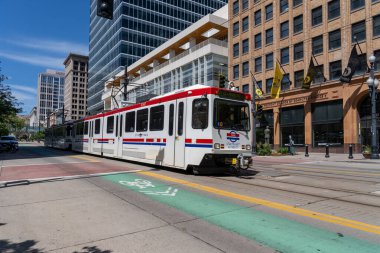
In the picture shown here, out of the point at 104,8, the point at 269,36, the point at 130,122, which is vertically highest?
the point at 269,36

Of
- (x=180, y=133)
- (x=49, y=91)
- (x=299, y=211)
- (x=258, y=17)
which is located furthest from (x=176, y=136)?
(x=49, y=91)

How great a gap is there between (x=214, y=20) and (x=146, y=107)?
3505 cm

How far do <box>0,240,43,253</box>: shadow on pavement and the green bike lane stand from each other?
2.73 meters

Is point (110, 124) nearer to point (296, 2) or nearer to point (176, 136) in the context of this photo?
A: point (176, 136)

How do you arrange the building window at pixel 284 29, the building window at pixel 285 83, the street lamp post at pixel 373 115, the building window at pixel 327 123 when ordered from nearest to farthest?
the street lamp post at pixel 373 115 < the building window at pixel 327 123 < the building window at pixel 285 83 < the building window at pixel 284 29

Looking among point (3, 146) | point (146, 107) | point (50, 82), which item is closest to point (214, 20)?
point (3, 146)

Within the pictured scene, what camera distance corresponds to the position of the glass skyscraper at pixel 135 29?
244 feet

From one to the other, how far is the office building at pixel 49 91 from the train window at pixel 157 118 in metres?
156

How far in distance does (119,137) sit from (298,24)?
26928 millimetres

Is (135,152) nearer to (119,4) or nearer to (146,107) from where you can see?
(146,107)

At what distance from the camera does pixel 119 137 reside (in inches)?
705

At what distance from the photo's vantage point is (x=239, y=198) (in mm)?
7414

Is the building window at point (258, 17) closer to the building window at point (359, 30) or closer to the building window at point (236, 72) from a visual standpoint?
the building window at point (236, 72)

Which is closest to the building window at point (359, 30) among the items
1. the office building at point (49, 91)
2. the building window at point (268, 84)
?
the building window at point (268, 84)
